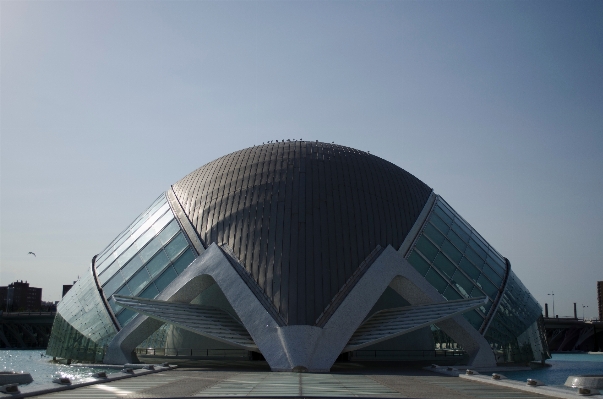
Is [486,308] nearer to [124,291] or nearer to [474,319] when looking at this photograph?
[474,319]

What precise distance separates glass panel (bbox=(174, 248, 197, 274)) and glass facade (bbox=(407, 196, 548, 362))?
11.0 meters

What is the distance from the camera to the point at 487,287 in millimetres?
34000

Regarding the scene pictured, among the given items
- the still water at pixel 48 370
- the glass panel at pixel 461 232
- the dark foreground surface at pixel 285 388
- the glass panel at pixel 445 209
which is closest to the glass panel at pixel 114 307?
the still water at pixel 48 370

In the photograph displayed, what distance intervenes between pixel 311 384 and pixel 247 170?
18982 millimetres

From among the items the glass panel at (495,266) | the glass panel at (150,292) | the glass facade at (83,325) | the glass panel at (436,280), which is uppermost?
the glass panel at (495,266)

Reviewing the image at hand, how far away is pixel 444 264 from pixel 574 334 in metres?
71.5

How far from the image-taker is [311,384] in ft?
58.0

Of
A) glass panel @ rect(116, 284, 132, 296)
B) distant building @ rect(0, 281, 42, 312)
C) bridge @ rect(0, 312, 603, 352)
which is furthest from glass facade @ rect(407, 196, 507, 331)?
distant building @ rect(0, 281, 42, 312)

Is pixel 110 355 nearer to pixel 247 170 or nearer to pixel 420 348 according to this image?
pixel 247 170

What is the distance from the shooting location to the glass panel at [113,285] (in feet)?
111

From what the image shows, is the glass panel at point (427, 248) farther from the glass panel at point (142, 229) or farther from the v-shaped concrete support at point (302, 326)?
the glass panel at point (142, 229)

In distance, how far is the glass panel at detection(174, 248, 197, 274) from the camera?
32.0 meters

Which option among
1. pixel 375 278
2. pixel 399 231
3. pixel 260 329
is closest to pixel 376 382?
pixel 260 329

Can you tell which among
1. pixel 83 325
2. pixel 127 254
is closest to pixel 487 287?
pixel 127 254
